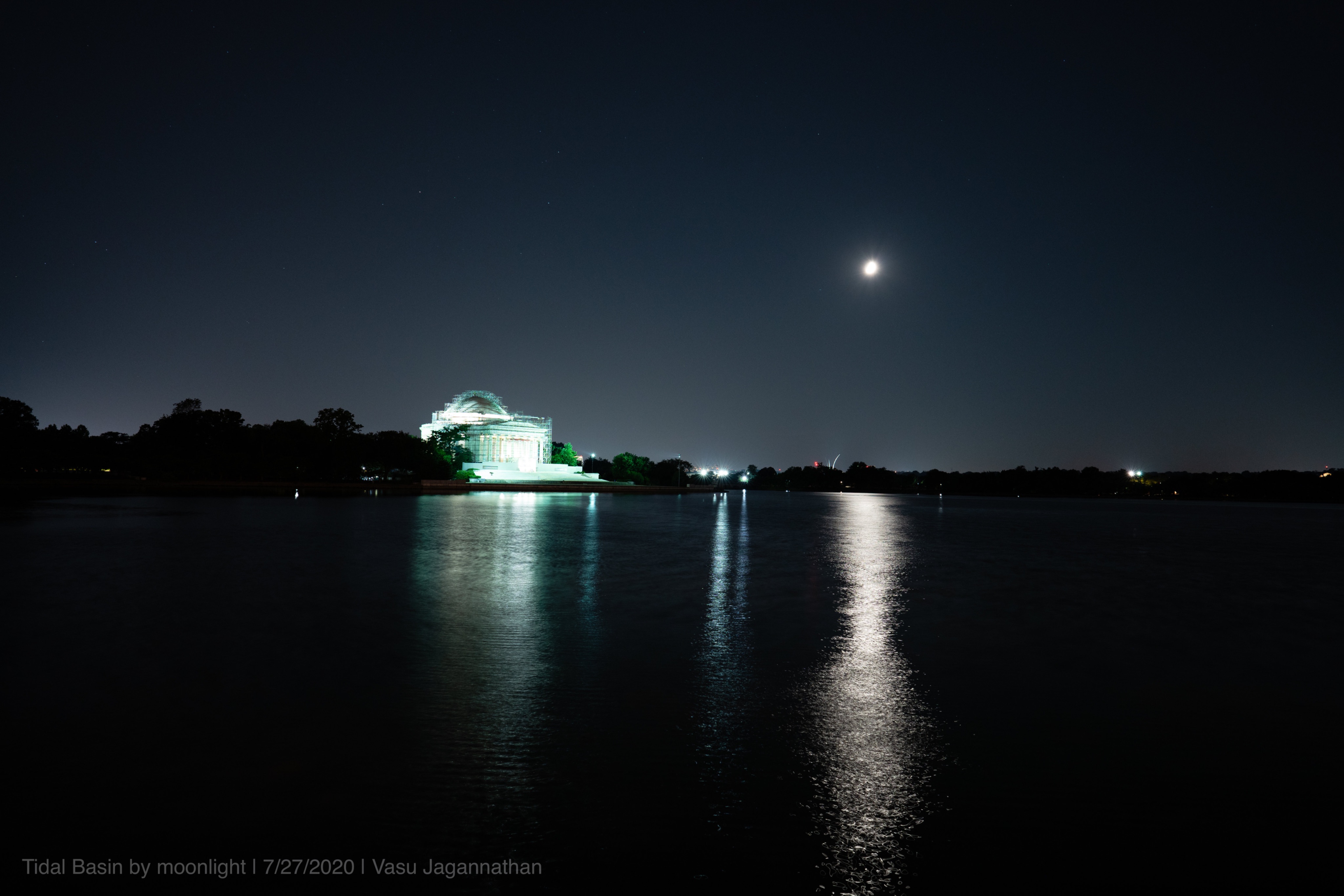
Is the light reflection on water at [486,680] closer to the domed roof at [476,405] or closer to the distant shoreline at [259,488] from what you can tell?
the distant shoreline at [259,488]

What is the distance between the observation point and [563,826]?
18.2ft

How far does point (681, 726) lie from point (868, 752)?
2017mm

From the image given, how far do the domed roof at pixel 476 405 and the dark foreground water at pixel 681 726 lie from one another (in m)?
118

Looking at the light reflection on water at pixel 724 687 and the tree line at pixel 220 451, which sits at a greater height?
the tree line at pixel 220 451

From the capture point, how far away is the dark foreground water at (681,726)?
5.33m

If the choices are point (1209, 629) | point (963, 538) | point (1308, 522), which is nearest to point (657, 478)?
point (1308, 522)

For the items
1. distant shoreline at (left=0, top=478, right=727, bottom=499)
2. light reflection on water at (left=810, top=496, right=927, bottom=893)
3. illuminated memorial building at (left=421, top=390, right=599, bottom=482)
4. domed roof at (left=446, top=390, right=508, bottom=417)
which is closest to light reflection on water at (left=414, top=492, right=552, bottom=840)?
light reflection on water at (left=810, top=496, right=927, bottom=893)

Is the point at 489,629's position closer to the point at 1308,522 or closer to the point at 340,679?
the point at 340,679

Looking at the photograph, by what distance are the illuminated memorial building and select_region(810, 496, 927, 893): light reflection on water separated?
10802cm

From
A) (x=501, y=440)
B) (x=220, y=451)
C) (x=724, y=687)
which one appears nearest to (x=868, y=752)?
(x=724, y=687)

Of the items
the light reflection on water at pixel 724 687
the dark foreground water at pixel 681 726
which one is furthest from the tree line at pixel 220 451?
the light reflection on water at pixel 724 687

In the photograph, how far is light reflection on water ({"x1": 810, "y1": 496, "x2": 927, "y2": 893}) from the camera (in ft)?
17.1

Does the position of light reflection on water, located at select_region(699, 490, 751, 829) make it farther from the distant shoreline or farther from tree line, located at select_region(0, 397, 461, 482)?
tree line, located at select_region(0, 397, 461, 482)

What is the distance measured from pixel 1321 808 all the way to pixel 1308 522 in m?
86.7
